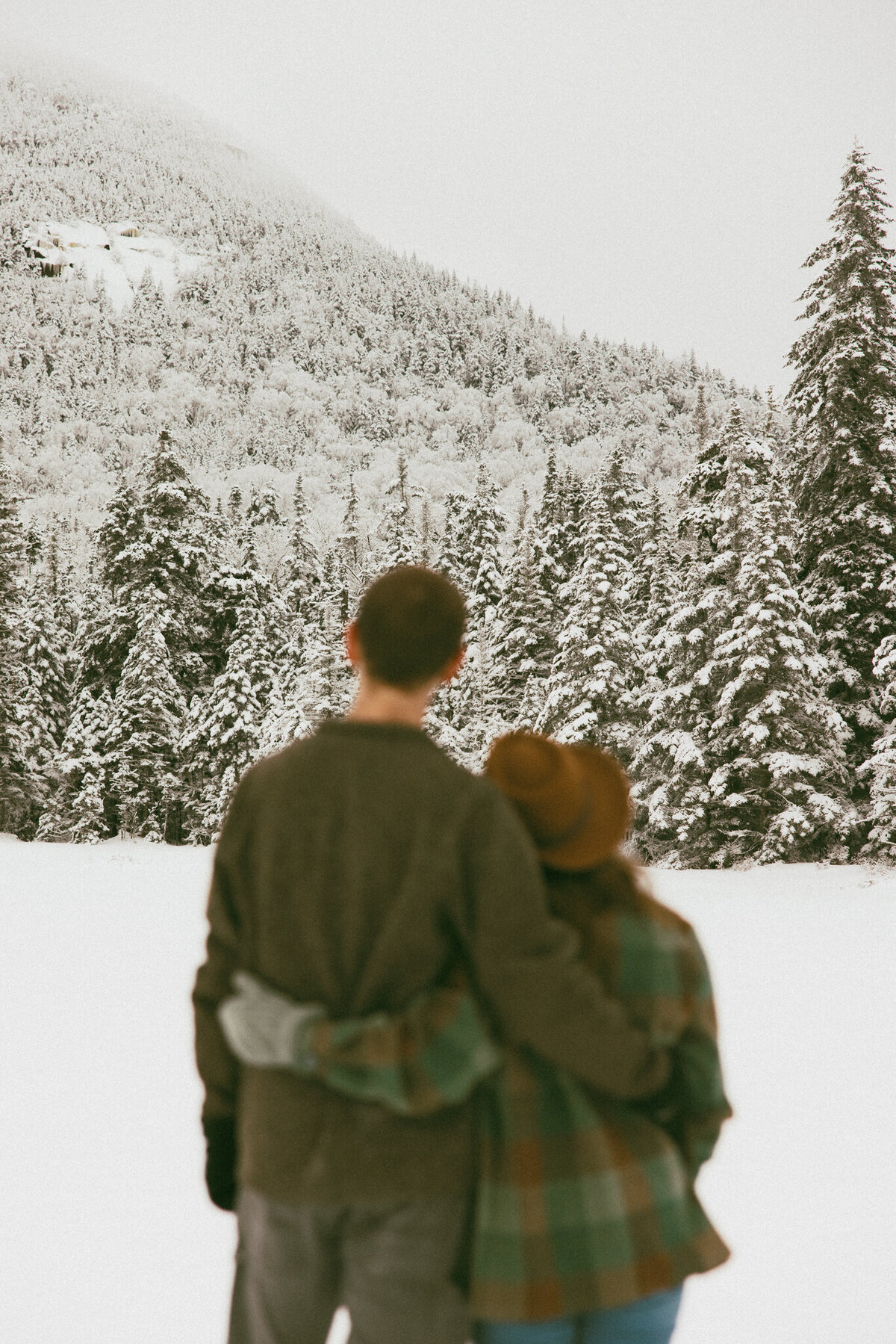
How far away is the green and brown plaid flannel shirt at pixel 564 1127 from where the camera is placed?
63.8 inches

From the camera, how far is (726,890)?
12.2 meters

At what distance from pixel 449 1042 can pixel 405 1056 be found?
90 mm

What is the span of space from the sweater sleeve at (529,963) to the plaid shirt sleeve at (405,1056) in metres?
0.10

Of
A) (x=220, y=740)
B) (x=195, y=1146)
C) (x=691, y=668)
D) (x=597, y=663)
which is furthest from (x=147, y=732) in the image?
(x=195, y=1146)

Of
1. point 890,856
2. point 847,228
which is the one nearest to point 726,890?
point 890,856

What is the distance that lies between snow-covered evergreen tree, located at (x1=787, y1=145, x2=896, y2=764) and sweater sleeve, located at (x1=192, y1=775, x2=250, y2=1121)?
1524 centimetres

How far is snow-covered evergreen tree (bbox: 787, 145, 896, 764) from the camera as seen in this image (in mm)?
15234

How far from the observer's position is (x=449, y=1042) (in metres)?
1.62

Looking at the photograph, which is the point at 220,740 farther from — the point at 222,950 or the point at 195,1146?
the point at 222,950

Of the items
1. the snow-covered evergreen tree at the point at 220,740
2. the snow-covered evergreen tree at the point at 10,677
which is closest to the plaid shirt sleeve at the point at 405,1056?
the snow-covered evergreen tree at the point at 220,740

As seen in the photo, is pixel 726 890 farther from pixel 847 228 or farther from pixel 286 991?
pixel 847 228

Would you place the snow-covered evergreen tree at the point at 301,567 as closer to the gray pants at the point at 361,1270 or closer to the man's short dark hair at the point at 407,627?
the man's short dark hair at the point at 407,627

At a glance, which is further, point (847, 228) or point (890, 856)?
point (847, 228)

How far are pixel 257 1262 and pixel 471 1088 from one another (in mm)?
622
